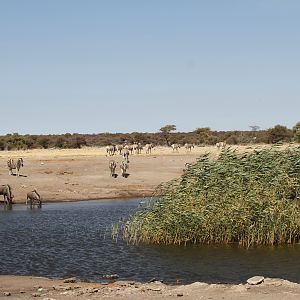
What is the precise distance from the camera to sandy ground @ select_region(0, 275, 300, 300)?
10.2m

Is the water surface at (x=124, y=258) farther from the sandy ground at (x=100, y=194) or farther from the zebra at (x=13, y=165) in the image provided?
the zebra at (x=13, y=165)

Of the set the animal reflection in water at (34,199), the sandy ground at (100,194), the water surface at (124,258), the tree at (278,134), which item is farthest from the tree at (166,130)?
the water surface at (124,258)

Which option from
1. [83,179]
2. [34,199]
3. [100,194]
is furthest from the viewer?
[83,179]

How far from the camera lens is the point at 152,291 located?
1087cm

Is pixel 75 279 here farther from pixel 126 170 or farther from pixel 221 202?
pixel 126 170

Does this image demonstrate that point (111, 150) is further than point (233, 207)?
Yes

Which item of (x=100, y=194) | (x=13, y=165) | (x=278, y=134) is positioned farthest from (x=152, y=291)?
(x=278, y=134)

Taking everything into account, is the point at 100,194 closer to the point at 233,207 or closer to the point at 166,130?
the point at 233,207

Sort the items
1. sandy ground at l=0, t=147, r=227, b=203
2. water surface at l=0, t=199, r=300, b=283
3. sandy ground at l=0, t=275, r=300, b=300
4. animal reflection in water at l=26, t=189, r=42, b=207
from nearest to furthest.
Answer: sandy ground at l=0, t=275, r=300, b=300 < water surface at l=0, t=199, r=300, b=283 < animal reflection in water at l=26, t=189, r=42, b=207 < sandy ground at l=0, t=147, r=227, b=203

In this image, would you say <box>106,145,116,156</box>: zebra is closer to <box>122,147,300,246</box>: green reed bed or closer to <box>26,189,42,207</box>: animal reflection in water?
<box>26,189,42,207</box>: animal reflection in water

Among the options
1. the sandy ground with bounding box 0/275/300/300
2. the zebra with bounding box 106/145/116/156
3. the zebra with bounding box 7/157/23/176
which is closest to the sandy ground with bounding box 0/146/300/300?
the sandy ground with bounding box 0/275/300/300

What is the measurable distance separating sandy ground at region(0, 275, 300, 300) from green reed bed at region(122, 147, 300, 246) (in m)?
5.63

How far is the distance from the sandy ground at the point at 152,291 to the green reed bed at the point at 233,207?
5634 mm

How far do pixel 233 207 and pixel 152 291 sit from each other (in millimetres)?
6636
